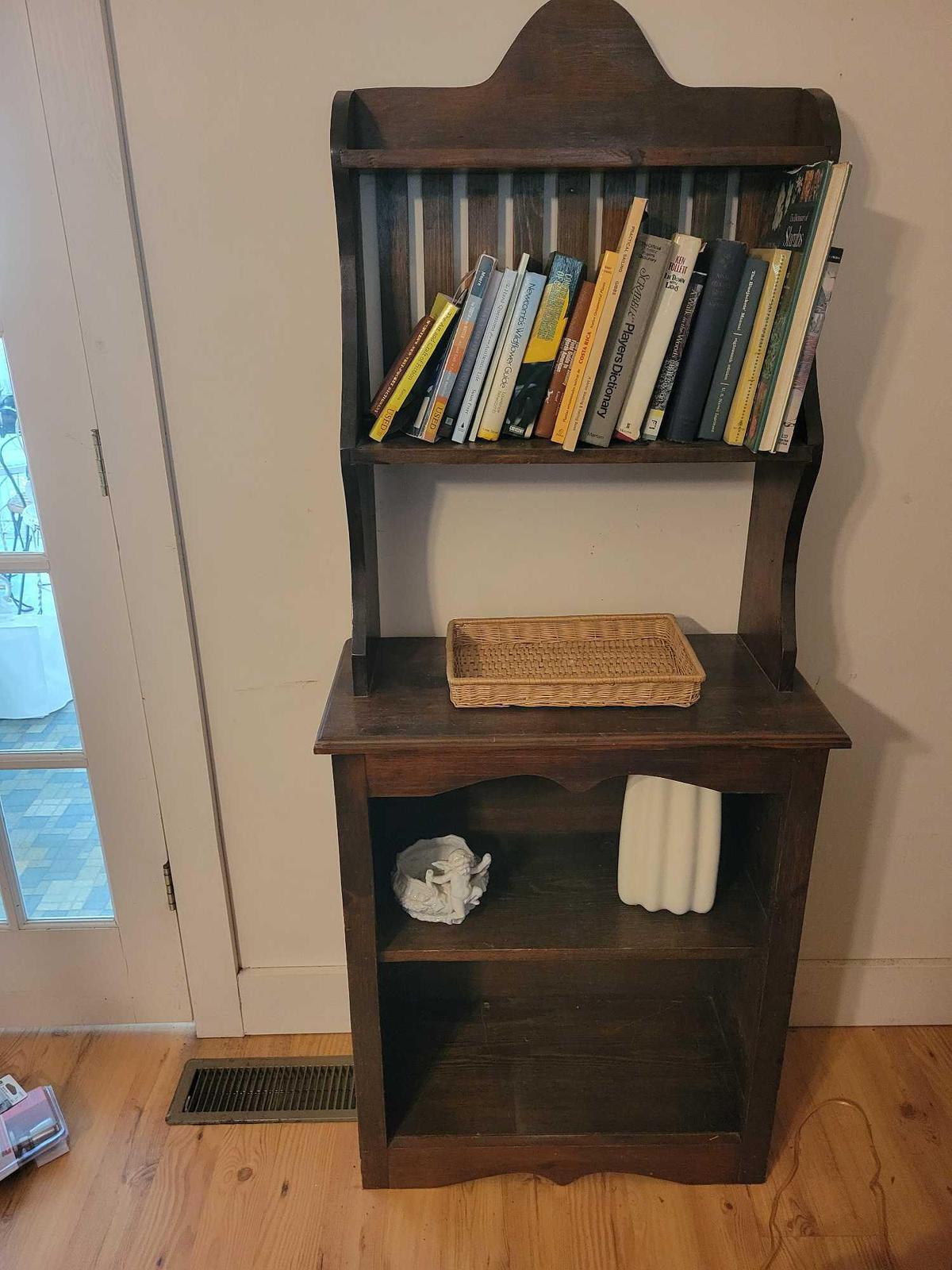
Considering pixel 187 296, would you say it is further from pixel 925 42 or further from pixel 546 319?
pixel 925 42

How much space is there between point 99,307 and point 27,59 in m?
0.32

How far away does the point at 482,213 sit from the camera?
1249 millimetres

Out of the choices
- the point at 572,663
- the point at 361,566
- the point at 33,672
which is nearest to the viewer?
the point at 361,566

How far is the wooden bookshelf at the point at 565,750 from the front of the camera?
118cm

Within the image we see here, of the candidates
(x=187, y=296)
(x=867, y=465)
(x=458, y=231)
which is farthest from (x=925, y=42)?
(x=187, y=296)

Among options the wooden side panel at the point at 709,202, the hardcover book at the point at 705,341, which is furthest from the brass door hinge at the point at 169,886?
the wooden side panel at the point at 709,202

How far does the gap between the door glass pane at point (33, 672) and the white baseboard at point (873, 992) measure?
4.88ft

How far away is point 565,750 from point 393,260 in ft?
2.44

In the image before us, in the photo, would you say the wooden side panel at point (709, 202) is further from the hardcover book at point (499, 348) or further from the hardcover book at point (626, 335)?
the hardcover book at point (499, 348)

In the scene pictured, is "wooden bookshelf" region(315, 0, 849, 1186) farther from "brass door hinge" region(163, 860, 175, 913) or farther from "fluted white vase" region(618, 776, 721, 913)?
"brass door hinge" region(163, 860, 175, 913)

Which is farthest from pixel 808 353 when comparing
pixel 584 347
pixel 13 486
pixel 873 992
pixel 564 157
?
pixel 873 992

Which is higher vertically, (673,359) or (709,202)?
(709,202)

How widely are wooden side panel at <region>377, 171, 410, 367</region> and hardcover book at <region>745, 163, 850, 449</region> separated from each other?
51 cm

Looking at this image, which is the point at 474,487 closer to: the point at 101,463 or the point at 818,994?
the point at 101,463
